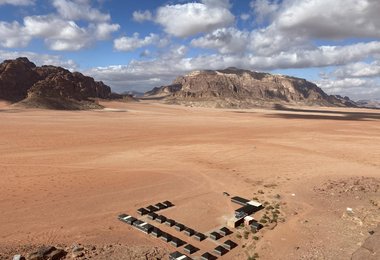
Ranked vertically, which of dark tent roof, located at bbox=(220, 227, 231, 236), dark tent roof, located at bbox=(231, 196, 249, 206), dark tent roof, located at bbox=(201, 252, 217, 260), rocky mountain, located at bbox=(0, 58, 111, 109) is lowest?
dark tent roof, located at bbox=(201, 252, 217, 260)

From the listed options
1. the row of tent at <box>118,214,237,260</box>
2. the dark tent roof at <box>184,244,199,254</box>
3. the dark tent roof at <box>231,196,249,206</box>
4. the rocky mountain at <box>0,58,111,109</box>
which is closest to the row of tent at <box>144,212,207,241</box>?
the row of tent at <box>118,214,237,260</box>

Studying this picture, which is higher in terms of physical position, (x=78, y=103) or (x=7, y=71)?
(x=7, y=71)

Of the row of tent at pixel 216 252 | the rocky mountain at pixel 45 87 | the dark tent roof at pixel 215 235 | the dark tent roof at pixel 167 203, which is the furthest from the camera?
the rocky mountain at pixel 45 87

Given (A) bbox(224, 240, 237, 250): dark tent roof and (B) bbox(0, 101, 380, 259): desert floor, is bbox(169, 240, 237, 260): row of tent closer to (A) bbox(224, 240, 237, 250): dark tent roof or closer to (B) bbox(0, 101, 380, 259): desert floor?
(A) bbox(224, 240, 237, 250): dark tent roof

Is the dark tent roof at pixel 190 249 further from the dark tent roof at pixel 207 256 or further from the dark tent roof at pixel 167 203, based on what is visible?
the dark tent roof at pixel 167 203

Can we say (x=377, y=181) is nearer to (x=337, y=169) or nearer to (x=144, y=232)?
(x=337, y=169)

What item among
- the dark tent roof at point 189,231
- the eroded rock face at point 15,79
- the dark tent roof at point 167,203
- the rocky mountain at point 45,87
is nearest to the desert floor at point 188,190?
the dark tent roof at point 189,231

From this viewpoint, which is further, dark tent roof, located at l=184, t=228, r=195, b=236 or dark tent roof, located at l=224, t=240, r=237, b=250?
dark tent roof, located at l=184, t=228, r=195, b=236

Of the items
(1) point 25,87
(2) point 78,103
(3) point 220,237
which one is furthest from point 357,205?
(1) point 25,87
